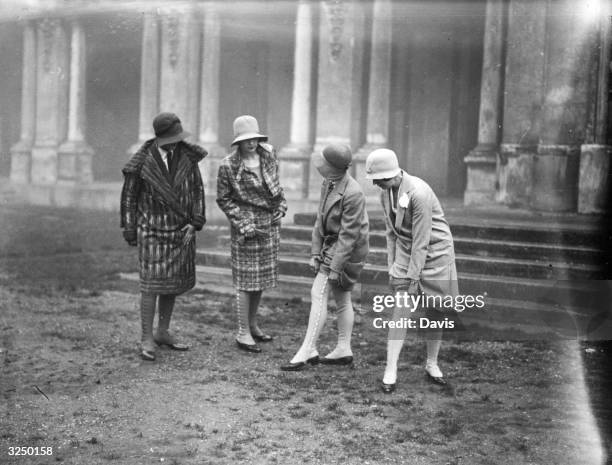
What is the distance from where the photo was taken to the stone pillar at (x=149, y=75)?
18.7 meters

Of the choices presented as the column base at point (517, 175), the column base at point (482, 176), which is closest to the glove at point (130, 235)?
the column base at point (517, 175)

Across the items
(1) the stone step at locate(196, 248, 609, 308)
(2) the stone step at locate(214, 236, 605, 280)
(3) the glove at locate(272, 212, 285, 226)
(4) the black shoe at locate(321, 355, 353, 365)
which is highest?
(3) the glove at locate(272, 212, 285, 226)

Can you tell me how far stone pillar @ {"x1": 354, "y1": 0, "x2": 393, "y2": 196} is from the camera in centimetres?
1470

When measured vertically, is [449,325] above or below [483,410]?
above

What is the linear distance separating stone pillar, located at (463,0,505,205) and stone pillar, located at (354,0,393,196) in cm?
219

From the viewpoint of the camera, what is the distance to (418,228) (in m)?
5.41

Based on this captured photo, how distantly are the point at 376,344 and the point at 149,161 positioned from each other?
2428 mm

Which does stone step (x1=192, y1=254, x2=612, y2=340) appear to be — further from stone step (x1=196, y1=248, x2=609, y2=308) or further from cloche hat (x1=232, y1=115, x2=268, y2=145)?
cloche hat (x1=232, y1=115, x2=268, y2=145)

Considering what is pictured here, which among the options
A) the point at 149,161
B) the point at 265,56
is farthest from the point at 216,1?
the point at 149,161

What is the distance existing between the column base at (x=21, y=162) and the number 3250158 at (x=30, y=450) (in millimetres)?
18678

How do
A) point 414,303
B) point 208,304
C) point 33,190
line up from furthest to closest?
point 33,190
point 208,304
point 414,303

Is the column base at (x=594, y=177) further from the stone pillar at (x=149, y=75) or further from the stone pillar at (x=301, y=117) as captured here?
the stone pillar at (x=149, y=75)

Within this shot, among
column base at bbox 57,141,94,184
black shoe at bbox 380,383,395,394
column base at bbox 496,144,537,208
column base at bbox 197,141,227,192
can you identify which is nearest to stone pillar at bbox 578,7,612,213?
column base at bbox 496,144,537,208

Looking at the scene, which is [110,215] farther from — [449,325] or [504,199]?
[449,325]
